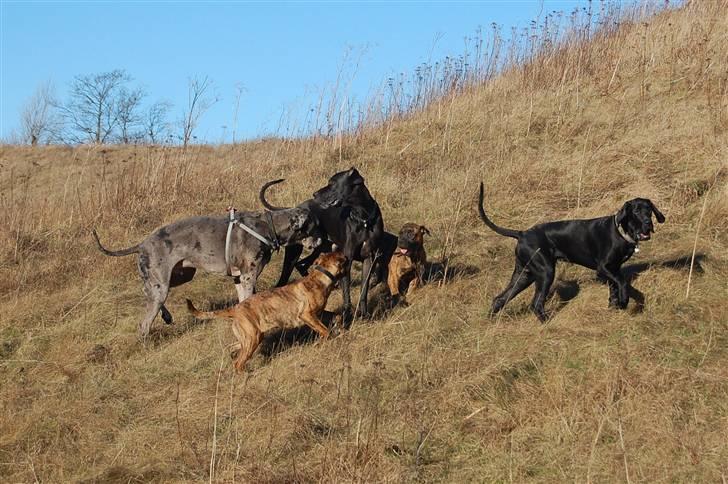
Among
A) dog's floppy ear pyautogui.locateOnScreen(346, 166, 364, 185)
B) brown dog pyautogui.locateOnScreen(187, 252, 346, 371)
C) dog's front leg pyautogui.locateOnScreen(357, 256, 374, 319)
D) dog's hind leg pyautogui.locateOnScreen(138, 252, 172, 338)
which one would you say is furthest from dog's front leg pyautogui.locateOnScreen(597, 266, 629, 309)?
dog's hind leg pyautogui.locateOnScreen(138, 252, 172, 338)

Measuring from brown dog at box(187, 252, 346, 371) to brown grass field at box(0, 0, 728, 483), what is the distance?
251 mm

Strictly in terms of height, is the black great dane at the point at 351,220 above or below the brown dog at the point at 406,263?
above

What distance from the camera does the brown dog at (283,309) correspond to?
7.79m

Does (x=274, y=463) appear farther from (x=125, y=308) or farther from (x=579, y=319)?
(x=125, y=308)

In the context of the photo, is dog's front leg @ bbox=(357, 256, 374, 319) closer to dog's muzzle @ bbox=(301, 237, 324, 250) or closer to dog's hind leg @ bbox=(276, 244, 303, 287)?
dog's muzzle @ bbox=(301, 237, 324, 250)

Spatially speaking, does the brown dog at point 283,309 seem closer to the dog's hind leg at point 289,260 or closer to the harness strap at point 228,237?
the harness strap at point 228,237

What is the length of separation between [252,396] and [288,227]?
8.20ft

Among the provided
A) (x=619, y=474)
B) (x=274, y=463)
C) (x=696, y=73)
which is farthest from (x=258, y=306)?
(x=696, y=73)

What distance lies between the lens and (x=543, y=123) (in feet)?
44.8

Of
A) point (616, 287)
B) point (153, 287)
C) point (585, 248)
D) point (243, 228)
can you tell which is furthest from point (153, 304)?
point (616, 287)

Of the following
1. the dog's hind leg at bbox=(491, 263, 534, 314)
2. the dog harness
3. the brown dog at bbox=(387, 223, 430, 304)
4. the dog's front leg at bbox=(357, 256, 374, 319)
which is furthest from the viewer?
the brown dog at bbox=(387, 223, 430, 304)

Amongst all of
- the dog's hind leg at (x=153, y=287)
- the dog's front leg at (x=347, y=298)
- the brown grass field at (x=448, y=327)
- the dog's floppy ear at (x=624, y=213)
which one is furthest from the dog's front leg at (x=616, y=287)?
the dog's hind leg at (x=153, y=287)

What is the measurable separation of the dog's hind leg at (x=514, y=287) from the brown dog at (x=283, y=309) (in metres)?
1.50

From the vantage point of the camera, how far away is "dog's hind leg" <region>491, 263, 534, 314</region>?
8305 millimetres
